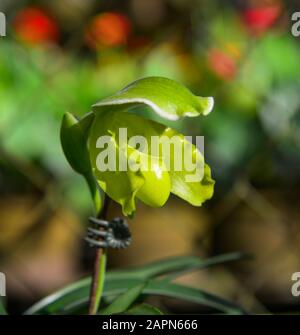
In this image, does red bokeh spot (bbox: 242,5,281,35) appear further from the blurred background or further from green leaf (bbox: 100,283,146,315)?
green leaf (bbox: 100,283,146,315)

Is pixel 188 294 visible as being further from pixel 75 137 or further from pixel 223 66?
pixel 223 66

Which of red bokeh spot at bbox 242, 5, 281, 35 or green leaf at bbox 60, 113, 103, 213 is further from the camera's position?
red bokeh spot at bbox 242, 5, 281, 35

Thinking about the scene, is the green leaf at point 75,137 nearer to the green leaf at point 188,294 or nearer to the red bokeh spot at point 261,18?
the green leaf at point 188,294

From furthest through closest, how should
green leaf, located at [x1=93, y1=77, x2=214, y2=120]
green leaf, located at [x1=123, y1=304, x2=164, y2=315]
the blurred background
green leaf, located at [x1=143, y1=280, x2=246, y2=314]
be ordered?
1. the blurred background
2. green leaf, located at [x1=143, y1=280, x2=246, y2=314]
3. green leaf, located at [x1=123, y1=304, x2=164, y2=315]
4. green leaf, located at [x1=93, y1=77, x2=214, y2=120]

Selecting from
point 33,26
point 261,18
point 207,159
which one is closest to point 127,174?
point 207,159

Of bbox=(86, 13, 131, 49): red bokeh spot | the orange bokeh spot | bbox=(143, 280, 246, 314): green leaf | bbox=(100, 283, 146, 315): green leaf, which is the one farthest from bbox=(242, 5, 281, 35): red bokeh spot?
bbox=(100, 283, 146, 315): green leaf

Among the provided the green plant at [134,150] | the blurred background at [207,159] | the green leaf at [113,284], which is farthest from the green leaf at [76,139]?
the blurred background at [207,159]

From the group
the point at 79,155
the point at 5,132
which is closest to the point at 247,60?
the point at 5,132
